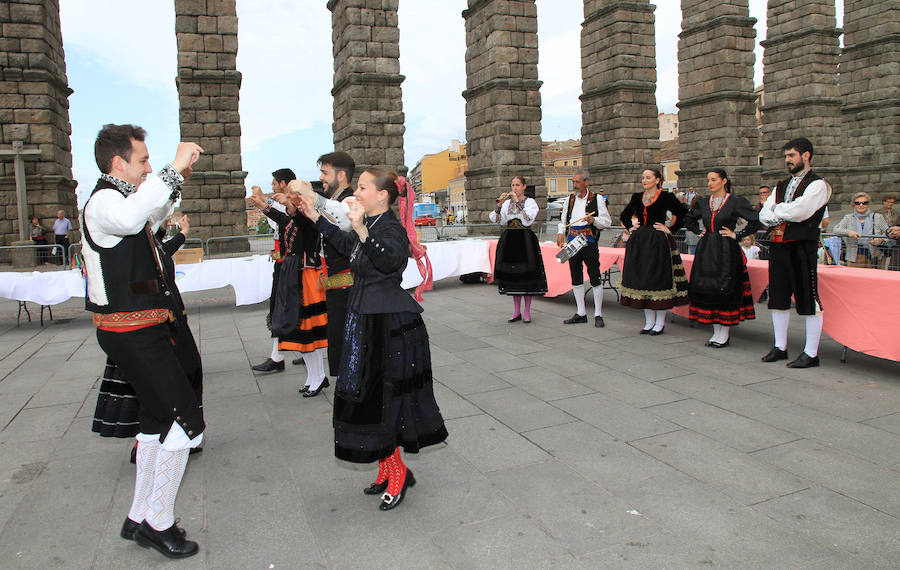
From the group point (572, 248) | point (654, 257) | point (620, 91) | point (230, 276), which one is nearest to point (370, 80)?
point (230, 276)

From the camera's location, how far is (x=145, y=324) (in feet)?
9.44

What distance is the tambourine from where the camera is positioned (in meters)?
8.09

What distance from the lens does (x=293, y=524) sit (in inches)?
124

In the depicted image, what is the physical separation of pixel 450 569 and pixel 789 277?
4872 millimetres

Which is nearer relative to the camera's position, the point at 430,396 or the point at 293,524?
the point at 293,524

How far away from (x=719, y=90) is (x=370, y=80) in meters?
10.9

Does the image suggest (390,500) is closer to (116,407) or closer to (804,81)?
(116,407)

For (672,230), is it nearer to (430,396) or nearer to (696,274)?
(696,274)

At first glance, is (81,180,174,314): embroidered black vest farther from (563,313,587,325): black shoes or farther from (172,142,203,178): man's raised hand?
(563,313,587,325): black shoes

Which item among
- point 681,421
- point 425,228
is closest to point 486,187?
point 425,228

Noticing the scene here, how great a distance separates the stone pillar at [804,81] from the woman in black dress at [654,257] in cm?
1630

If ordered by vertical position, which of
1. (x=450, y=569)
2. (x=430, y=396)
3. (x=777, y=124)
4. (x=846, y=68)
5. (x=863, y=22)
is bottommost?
(x=450, y=569)

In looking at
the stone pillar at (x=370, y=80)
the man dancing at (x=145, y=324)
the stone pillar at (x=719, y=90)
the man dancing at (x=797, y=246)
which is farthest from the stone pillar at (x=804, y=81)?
the man dancing at (x=145, y=324)

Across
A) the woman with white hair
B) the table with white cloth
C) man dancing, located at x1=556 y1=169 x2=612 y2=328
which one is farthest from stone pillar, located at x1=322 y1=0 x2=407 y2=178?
the woman with white hair
